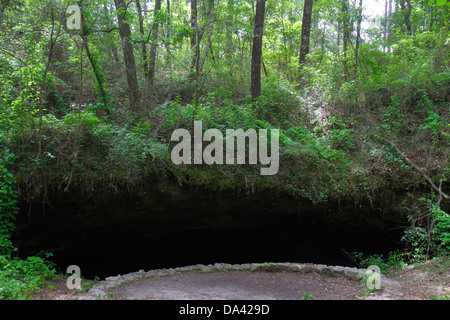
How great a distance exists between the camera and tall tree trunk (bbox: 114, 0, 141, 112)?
342 inches

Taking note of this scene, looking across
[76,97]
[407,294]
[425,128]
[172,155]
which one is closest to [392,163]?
[425,128]

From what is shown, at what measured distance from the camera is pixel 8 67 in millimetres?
8703

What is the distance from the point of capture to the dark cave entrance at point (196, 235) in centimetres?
781

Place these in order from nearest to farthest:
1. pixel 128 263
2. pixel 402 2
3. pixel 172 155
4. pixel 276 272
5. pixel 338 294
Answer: pixel 338 294 → pixel 276 272 → pixel 172 155 → pixel 128 263 → pixel 402 2

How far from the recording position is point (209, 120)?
8656 mm

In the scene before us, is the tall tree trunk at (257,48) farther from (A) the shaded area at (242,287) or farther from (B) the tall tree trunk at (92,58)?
(A) the shaded area at (242,287)

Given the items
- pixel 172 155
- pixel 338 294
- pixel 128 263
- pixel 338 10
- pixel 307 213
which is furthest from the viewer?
pixel 338 10

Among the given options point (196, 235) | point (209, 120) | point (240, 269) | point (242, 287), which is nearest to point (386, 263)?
point (240, 269)

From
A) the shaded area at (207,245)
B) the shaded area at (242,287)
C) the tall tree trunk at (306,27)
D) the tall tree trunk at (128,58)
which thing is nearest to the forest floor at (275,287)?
the shaded area at (242,287)

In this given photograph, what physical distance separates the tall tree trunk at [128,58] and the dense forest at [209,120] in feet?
0.11

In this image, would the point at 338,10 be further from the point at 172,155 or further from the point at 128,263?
the point at 128,263

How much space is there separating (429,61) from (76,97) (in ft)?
41.0

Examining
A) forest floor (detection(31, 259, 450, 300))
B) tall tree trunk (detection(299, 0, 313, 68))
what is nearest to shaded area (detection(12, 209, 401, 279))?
forest floor (detection(31, 259, 450, 300))

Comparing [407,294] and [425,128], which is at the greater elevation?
[425,128]
